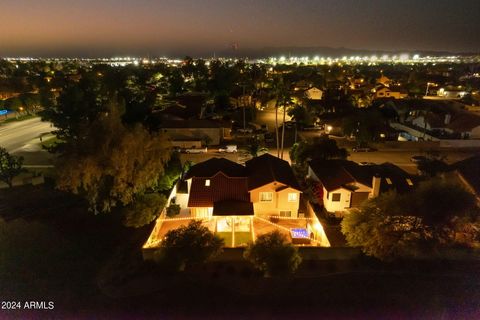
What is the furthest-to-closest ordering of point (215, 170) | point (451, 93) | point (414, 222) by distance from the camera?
point (451, 93) < point (215, 170) < point (414, 222)

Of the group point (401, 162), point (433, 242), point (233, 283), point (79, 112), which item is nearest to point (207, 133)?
point (79, 112)

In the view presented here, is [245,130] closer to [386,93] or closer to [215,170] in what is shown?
[215,170]

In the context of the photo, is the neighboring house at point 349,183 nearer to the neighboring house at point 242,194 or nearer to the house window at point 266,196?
the neighboring house at point 242,194

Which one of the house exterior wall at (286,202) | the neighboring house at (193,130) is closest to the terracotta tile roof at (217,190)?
the house exterior wall at (286,202)

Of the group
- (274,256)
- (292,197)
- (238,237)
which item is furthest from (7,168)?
(274,256)

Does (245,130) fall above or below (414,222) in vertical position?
below

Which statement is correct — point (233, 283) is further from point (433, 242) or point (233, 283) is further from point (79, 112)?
point (79, 112)

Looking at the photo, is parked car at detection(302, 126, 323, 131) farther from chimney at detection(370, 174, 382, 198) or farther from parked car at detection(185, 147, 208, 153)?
chimney at detection(370, 174, 382, 198)

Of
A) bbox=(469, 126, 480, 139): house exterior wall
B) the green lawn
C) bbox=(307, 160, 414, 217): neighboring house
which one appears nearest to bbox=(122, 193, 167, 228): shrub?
the green lawn
